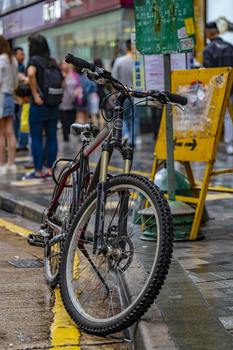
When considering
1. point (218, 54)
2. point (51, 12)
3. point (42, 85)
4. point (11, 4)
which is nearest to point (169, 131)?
point (42, 85)

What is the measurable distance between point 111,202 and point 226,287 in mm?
929

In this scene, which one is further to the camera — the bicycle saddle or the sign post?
the sign post

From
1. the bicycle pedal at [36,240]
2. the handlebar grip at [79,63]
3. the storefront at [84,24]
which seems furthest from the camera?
the storefront at [84,24]

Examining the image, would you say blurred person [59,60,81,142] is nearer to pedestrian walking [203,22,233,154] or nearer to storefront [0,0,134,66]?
storefront [0,0,134,66]

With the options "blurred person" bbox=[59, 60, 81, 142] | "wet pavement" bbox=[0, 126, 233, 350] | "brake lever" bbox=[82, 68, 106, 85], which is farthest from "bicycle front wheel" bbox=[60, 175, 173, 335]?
"blurred person" bbox=[59, 60, 81, 142]

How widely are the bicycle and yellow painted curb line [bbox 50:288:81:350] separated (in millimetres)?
91

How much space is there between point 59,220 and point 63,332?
1.10m

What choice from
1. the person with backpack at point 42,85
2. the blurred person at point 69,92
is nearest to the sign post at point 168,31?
the person with backpack at point 42,85

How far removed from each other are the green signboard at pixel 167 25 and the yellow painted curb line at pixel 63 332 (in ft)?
8.16

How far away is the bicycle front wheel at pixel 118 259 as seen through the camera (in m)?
3.75

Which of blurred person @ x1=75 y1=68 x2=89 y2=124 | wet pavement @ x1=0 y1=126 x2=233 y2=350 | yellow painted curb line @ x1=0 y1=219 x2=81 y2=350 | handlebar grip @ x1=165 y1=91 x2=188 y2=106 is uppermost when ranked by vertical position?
handlebar grip @ x1=165 y1=91 x2=188 y2=106

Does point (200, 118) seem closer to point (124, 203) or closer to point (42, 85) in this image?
point (124, 203)

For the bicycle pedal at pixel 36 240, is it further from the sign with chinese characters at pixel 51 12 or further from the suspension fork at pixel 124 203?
the sign with chinese characters at pixel 51 12

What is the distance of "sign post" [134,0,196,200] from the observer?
6.10 metres
